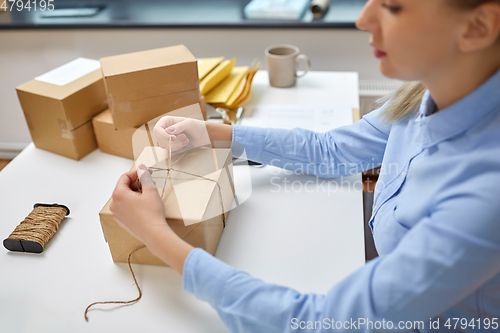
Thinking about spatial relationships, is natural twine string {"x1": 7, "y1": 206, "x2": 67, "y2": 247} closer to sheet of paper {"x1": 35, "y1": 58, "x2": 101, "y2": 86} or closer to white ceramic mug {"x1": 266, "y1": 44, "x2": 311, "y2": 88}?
sheet of paper {"x1": 35, "y1": 58, "x2": 101, "y2": 86}

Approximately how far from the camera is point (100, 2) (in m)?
2.09

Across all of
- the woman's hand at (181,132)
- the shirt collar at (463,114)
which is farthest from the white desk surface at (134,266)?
the shirt collar at (463,114)

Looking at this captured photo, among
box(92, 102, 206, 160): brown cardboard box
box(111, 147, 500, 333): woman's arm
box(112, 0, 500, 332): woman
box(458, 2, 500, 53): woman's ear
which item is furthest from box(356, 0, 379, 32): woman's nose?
box(92, 102, 206, 160): brown cardboard box

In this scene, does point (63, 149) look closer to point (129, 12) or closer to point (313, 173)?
point (313, 173)

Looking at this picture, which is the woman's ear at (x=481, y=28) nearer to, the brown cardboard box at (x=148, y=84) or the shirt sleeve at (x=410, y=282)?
the shirt sleeve at (x=410, y=282)

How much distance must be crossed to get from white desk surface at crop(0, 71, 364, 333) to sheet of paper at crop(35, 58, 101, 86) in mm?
234

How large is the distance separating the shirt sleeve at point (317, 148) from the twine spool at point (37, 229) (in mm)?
435

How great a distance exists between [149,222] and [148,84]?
449 mm

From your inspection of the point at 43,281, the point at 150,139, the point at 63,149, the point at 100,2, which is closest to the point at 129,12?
the point at 100,2

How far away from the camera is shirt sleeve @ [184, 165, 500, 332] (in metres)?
0.50

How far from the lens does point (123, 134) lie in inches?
41.1

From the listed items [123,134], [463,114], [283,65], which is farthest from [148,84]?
[463,114]

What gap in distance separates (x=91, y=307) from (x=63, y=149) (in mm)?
556

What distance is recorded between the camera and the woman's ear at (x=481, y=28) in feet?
1.56
